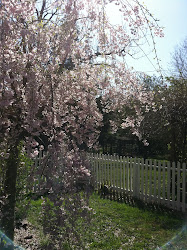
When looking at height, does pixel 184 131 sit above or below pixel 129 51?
below

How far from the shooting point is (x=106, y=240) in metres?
3.74

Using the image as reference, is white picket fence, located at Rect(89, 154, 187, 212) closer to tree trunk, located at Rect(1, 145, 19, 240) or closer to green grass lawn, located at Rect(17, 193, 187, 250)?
green grass lawn, located at Rect(17, 193, 187, 250)

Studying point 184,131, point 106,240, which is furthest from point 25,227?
point 184,131

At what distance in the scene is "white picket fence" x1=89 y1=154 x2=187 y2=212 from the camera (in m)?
5.23

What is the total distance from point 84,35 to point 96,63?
1.37 ft

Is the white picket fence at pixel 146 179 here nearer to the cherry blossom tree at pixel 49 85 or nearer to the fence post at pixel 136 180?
the fence post at pixel 136 180

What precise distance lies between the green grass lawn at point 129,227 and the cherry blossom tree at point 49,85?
3.81 ft

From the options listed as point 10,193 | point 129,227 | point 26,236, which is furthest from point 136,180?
point 10,193

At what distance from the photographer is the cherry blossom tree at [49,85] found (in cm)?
224

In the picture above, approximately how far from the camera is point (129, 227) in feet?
13.7

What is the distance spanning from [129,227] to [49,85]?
2853 millimetres

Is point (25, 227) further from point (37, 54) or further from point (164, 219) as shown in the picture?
point (37, 54)

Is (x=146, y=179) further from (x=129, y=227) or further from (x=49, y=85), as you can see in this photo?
(x=49, y=85)

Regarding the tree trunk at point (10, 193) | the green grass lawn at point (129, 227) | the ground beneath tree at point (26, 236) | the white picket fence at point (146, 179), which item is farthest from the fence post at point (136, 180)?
the tree trunk at point (10, 193)
